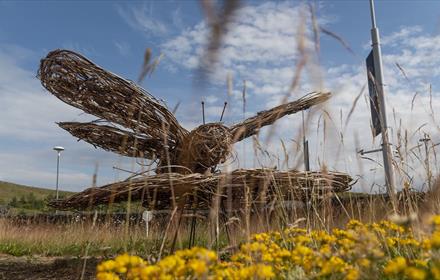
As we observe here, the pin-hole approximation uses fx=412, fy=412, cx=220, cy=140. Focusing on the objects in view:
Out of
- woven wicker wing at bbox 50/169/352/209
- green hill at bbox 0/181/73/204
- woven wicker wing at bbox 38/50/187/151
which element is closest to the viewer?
woven wicker wing at bbox 50/169/352/209

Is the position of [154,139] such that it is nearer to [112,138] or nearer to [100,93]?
[112,138]

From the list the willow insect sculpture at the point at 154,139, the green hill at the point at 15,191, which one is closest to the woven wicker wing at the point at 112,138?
the willow insect sculpture at the point at 154,139

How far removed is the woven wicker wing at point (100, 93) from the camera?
194 cm

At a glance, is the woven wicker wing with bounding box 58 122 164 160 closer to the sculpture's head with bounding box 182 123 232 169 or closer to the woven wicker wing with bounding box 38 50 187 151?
the woven wicker wing with bounding box 38 50 187 151

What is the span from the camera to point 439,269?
705 millimetres

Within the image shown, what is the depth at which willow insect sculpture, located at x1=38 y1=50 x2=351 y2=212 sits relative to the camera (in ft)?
6.03

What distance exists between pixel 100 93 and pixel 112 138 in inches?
11.5

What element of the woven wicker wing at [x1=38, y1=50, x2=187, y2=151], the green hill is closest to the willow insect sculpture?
A: the woven wicker wing at [x1=38, y1=50, x2=187, y2=151]

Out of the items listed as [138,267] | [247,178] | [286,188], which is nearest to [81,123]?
[247,178]

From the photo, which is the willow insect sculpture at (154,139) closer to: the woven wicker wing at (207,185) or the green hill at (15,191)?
the woven wicker wing at (207,185)

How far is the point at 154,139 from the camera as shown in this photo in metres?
2.22

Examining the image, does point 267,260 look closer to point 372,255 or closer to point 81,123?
point 372,255

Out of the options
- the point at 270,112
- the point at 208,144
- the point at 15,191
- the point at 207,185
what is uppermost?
the point at 15,191

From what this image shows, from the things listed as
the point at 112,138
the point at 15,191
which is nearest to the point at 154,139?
the point at 112,138
